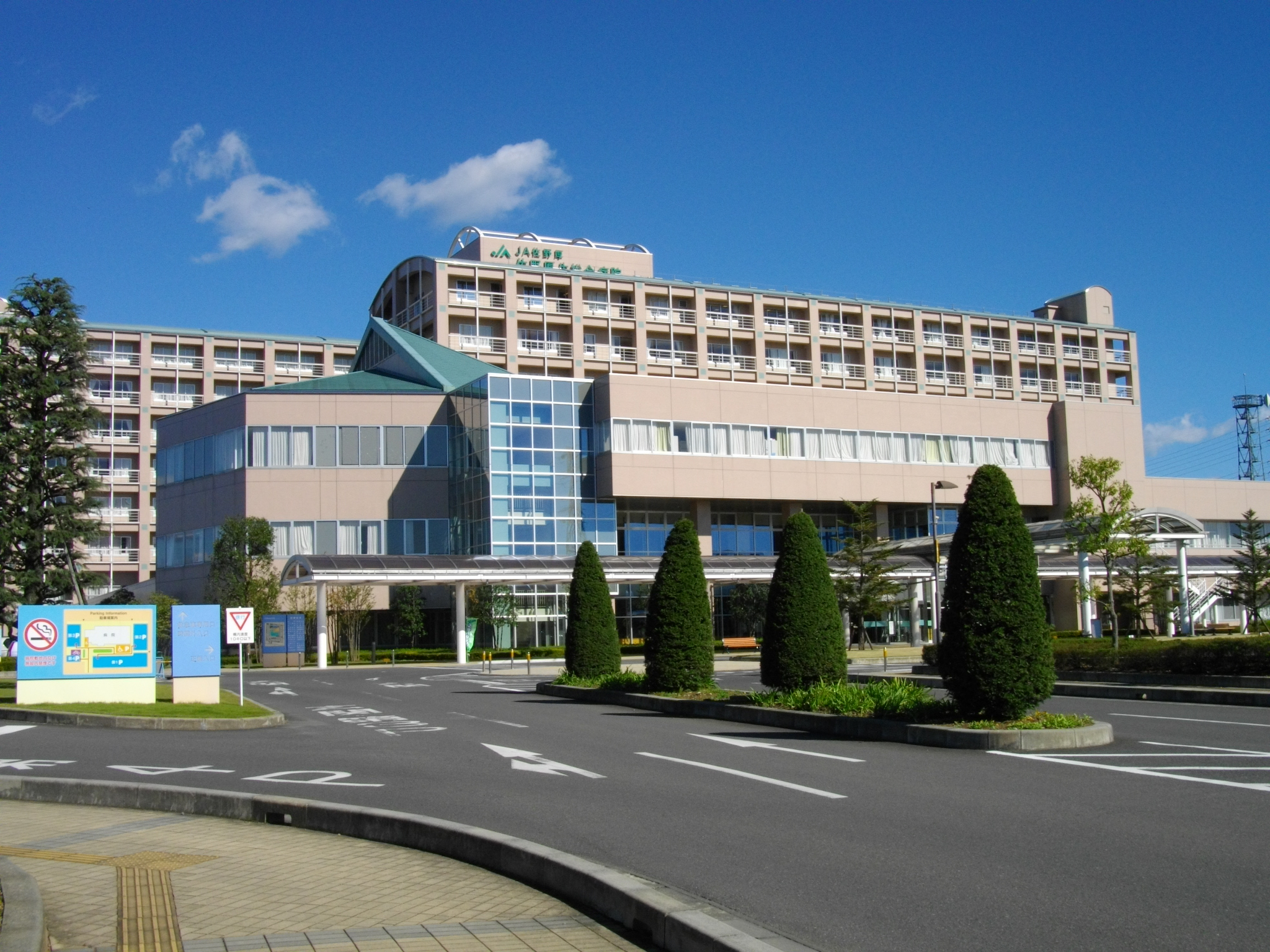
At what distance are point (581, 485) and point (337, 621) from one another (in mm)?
12894

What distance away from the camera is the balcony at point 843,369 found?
76625mm

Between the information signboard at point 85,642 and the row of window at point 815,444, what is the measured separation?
111ft

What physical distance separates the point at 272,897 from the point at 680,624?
1569cm

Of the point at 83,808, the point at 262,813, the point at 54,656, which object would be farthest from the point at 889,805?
the point at 54,656

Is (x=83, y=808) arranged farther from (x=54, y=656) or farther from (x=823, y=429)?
(x=823, y=429)

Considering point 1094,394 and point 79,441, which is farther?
point 1094,394

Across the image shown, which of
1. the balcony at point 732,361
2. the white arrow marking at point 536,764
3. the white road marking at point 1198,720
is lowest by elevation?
the white road marking at point 1198,720

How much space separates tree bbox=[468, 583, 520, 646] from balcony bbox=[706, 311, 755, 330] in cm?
2848

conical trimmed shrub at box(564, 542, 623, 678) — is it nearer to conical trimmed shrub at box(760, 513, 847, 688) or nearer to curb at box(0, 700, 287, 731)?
conical trimmed shrub at box(760, 513, 847, 688)

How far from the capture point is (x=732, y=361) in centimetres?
7394

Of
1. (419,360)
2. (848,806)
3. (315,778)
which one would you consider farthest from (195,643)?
(419,360)

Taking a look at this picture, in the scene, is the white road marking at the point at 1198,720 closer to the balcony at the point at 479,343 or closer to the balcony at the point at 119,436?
the balcony at the point at 479,343

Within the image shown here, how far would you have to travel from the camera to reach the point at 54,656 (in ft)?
71.9

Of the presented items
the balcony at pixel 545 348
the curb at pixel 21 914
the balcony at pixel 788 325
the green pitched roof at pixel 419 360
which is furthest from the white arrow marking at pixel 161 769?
the balcony at pixel 788 325
